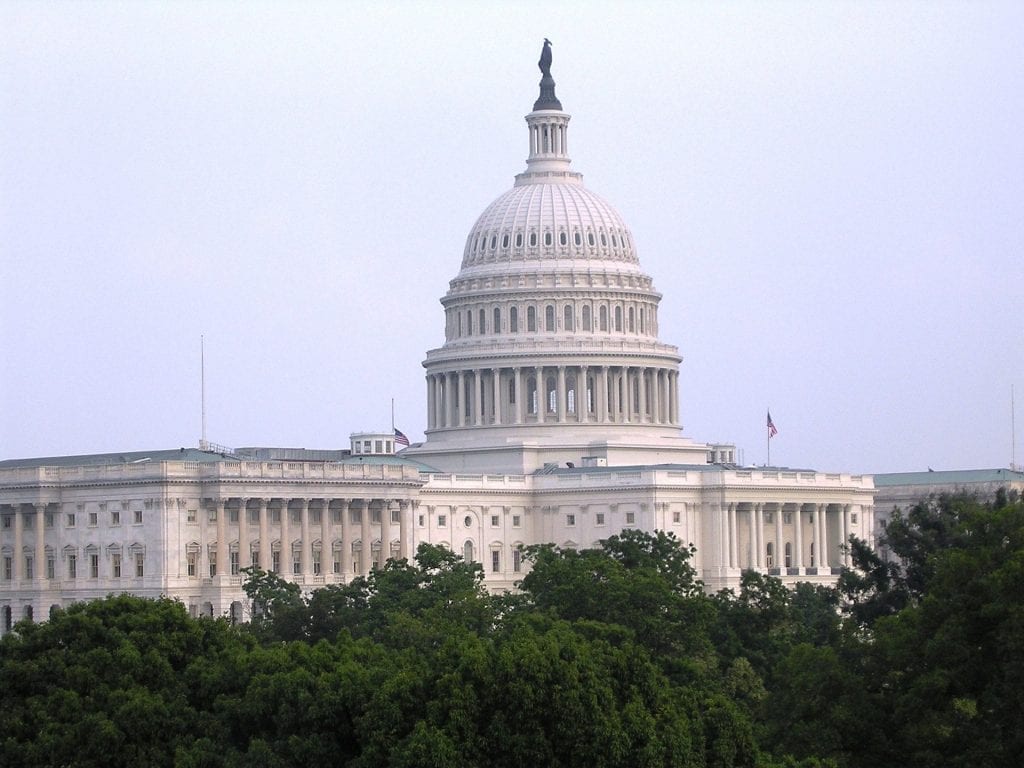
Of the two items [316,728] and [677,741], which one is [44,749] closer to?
[316,728]

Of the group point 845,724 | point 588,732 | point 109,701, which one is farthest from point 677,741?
point 109,701

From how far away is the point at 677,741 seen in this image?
102375 millimetres

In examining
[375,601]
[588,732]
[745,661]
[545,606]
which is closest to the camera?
[588,732]

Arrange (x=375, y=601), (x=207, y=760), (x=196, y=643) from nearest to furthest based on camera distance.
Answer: (x=207, y=760), (x=196, y=643), (x=375, y=601)

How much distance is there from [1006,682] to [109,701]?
3376cm

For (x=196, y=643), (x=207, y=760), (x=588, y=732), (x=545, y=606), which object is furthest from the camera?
(x=545, y=606)

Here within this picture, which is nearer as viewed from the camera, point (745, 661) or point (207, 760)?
point (207, 760)

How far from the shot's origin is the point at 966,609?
11181cm

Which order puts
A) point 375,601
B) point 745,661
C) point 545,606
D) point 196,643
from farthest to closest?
point 375,601 < point 545,606 < point 745,661 < point 196,643

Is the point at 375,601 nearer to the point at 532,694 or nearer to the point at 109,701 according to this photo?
the point at 109,701

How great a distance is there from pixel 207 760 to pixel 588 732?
15.5m

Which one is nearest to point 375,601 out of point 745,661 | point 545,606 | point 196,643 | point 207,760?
point 545,606

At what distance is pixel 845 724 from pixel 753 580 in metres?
61.0

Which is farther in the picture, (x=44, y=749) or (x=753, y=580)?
(x=753, y=580)
